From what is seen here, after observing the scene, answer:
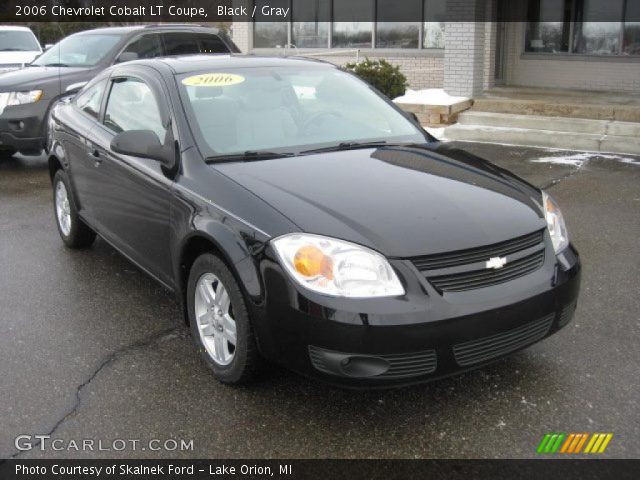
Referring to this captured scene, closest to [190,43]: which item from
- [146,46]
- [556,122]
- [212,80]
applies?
[146,46]

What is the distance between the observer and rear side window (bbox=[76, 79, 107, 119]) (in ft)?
17.2

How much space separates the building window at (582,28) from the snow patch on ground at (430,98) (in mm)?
2917

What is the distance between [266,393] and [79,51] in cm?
806

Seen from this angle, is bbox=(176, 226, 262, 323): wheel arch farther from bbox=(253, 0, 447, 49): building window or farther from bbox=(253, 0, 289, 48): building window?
bbox=(253, 0, 289, 48): building window

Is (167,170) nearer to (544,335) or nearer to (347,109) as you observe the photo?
(347,109)

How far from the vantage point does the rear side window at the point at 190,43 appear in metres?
10.2

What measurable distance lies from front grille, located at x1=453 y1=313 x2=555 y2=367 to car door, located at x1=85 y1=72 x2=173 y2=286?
5.77 feet

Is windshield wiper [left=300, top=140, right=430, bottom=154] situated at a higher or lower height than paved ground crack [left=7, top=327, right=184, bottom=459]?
higher

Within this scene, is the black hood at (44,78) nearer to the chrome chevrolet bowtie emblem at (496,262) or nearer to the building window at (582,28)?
the chrome chevrolet bowtie emblem at (496,262)

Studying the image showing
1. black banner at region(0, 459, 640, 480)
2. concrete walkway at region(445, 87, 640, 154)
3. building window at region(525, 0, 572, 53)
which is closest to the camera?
black banner at region(0, 459, 640, 480)

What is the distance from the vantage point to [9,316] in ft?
14.8

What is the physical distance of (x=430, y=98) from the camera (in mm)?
12180

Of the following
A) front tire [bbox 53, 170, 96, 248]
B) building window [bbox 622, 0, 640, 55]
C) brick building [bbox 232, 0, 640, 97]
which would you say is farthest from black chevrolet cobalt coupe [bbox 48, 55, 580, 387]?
building window [bbox 622, 0, 640, 55]

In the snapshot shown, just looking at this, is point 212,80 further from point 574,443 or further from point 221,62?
point 574,443
